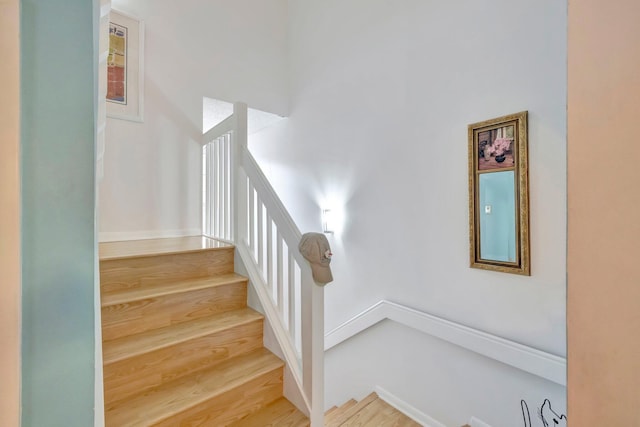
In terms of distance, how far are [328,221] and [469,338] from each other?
1572 millimetres

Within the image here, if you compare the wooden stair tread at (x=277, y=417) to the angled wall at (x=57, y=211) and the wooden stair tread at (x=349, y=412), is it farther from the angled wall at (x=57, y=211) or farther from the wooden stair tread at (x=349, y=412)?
the angled wall at (x=57, y=211)

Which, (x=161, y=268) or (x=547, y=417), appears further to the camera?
(x=161, y=268)

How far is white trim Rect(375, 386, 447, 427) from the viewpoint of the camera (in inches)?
79.4

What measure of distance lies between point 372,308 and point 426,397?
0.75 metres

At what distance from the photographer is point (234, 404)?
4.35ft

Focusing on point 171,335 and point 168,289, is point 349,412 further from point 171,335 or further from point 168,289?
point 168,289

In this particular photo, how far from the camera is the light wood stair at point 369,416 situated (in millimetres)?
1962

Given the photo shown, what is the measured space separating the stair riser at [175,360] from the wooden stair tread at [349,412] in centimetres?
91

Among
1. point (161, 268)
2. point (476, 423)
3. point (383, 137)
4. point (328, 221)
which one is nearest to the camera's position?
point (161, 268)

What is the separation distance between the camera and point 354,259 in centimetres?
260

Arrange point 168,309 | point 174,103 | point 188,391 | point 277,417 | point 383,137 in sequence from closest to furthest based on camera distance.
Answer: point 188,391 → point 277,417 → point 168,309 → point 383,137 → point 174,103

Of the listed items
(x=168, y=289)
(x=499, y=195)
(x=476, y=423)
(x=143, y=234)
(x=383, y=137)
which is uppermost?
(x=383, y=137)

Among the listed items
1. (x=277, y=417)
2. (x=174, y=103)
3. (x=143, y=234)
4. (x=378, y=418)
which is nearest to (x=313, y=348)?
(x=277, y=417)

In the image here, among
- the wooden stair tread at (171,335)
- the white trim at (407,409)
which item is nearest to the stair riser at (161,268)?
the wooden stair tread at (171,335)
